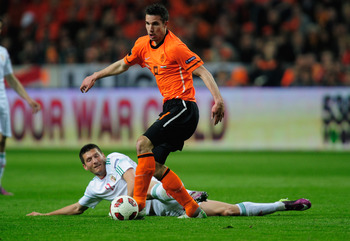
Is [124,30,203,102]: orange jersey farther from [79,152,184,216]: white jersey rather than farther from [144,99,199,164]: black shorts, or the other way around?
[79,152,184,216]: white jersey

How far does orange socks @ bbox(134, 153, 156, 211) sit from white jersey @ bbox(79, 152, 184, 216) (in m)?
0.41

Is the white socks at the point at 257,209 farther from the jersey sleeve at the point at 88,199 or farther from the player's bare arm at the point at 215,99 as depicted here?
the jersey sleeve at the point at 88,199

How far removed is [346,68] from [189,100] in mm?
10452

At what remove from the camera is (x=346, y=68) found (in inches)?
629

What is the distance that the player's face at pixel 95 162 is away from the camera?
6.73 metres

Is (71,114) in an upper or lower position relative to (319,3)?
lower

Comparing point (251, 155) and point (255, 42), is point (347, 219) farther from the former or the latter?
point (255, 42)

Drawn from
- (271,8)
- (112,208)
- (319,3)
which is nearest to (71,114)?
(271,8)

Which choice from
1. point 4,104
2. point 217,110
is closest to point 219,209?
point 217,110

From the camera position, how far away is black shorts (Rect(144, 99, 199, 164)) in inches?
245

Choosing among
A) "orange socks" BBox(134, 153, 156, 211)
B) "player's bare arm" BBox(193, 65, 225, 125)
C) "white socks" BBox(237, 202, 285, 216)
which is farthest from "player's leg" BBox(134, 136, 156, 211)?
"white socks" BBox(237, 202, 285, 216)

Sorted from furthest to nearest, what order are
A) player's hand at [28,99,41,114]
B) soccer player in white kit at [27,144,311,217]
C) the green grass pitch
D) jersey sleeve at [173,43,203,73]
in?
player's hand at [28,99,41,114] → soccer player in white kit at [27,144,311,217] → jersey sleeve at [173,43,203,73] → the green grass pitch

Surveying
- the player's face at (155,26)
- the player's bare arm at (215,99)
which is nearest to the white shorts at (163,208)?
the player's bare arm at (215,99)

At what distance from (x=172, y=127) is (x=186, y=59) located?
0.66 m
